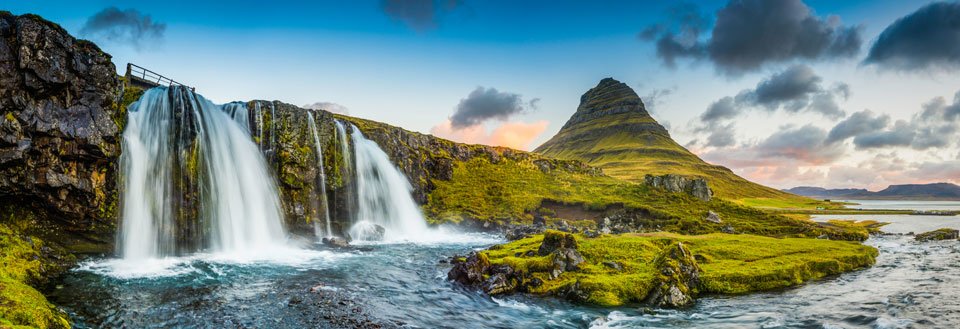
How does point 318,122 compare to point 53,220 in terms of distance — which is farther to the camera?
point 318,122

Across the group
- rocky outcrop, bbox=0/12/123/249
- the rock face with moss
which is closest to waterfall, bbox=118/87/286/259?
rocky outcrop, bbox=0/12/123/249

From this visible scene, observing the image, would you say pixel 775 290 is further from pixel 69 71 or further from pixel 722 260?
pixel 69 71

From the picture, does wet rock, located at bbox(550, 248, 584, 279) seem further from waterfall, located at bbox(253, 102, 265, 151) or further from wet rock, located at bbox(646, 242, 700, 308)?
waterfall, located at bbox(253, 102, 265, 151)

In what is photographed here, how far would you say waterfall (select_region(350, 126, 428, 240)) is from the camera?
51719 millimetres

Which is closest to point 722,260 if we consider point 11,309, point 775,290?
point 775,290

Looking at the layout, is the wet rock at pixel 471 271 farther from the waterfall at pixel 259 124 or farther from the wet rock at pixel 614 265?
the waterfall at pixel 259 124

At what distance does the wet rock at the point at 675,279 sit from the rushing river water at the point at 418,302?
717mm

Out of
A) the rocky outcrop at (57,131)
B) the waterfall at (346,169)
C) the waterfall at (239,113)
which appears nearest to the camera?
the rocky outcrop at (57,131)

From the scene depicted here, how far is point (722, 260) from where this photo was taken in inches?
1016

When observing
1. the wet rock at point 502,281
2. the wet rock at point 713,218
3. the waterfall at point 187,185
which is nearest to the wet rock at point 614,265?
the wet rock at point 502,281

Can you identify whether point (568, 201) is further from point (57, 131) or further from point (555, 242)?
point (57, 131)

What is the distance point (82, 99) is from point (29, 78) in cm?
277

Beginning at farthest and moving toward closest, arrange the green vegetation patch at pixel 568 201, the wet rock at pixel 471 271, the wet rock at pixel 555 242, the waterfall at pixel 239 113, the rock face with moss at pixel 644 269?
the green vegetation patch at pixel 568 201, the waterfall at pixel 239 113, the wet rock at pixel 555 242, the wet rock at pixel 471 271, the rock face with moss at pixel 644 269

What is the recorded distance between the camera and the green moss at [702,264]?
66.1 feet
